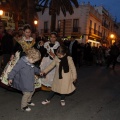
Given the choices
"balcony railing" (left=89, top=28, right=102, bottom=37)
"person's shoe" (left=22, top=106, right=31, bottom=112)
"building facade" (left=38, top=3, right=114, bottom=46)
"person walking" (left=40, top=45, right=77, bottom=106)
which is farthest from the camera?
"balcony railing" (left=89, top=28, right=102, bottom=37)

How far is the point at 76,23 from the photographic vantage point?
38.4m

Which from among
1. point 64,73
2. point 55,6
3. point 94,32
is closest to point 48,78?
point 64,73

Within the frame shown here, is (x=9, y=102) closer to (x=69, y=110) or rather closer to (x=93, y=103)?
(x=69, y=110)

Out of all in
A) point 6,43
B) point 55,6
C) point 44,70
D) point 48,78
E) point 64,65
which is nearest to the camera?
point 64,65

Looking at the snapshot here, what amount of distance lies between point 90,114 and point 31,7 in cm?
849

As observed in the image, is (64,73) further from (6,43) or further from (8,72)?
(6,43)

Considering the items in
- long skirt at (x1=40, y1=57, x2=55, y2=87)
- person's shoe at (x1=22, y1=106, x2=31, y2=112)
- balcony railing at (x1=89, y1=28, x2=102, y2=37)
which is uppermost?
balcony railing at (x1=89, y1=28, x2=102, y2=37)

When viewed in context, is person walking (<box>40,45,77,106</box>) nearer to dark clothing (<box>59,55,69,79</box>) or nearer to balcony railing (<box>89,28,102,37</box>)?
dark clothing (<box>59,55,69,79</box>)

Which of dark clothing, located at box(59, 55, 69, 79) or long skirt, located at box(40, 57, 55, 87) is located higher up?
dark clothing, located at box(59, 55, 69, 79)

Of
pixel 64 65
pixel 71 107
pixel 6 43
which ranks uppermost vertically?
pixel 6 43

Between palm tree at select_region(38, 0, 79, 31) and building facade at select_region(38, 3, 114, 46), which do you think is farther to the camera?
building facade at select_region(38, 3, 114, 46)

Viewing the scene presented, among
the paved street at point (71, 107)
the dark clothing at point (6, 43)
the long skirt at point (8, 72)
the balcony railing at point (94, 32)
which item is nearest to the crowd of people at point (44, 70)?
the long skirt at point (8, 72)

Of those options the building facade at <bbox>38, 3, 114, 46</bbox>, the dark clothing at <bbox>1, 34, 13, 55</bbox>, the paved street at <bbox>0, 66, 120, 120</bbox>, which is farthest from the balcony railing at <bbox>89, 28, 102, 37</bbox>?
the paved street at <bbox>0, 66, 120, 120</bbox>

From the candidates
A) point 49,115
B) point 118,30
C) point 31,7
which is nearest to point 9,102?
point 49,115
